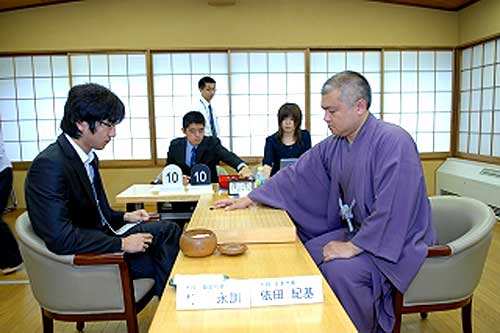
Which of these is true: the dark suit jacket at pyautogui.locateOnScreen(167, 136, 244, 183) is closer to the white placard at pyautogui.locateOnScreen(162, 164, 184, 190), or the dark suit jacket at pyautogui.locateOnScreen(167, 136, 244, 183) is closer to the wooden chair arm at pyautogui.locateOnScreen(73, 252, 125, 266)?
the white placard at pyautogui.locateOnScreen(162, 164, 184, 190)

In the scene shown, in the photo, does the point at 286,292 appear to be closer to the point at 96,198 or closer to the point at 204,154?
the point at 96,198

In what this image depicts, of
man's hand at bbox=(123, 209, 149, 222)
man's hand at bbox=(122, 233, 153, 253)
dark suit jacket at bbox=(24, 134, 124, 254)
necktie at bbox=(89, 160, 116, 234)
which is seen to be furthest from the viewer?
man's hand at bbox=(123, 209, 149, 222)

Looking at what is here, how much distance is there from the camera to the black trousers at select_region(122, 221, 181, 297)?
6.79ft

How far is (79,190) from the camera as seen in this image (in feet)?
6.07

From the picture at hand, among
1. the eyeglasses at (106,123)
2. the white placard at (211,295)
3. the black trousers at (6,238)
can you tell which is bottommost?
the black trousers at (6,238)

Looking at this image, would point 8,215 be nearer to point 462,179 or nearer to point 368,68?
point 368,68

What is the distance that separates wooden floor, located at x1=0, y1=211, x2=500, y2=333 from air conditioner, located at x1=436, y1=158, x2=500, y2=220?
1908mm

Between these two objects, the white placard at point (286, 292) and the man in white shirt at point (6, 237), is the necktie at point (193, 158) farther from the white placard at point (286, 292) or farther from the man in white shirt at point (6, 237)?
the white placard at point (286, 292)

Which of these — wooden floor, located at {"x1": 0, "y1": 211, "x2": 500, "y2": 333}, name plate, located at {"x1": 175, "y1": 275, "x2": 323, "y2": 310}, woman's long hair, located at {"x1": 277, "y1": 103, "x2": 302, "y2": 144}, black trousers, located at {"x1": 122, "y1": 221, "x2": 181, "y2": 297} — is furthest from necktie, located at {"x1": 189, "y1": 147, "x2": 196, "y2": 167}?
name plate, located at {"x1": 175, "y1": 275, "x2": 323, "y2": 310}

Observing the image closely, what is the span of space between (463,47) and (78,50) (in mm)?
4942

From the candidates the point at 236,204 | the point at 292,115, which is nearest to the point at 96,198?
the point at 236,204

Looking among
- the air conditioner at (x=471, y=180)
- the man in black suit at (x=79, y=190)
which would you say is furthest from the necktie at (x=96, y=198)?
the air conditioner at (x=471, y=180)

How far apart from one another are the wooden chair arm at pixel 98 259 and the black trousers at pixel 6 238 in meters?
2.01

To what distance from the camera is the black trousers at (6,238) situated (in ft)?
11.0
